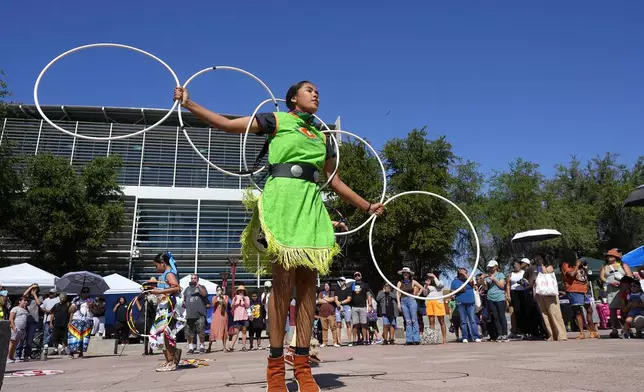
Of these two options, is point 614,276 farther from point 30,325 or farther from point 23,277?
point 23,277

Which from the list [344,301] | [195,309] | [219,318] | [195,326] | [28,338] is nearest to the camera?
[195,309]

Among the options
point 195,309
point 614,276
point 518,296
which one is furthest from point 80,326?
point 614,276

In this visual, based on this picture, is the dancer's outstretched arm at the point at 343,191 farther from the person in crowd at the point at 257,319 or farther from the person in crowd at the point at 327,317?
the person in crowd at the point at 257,319

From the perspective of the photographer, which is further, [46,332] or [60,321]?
[60,321]

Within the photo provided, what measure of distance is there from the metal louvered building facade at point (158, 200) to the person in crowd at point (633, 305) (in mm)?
29853

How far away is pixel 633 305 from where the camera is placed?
10812mm

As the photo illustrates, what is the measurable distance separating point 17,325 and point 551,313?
13185mm

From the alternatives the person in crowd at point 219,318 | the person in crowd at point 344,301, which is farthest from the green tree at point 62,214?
the person in crowd at point 344,301

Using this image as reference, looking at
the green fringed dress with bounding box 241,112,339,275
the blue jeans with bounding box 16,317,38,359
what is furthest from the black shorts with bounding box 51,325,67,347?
the green fringed dress with bounding box 241,112,339,275

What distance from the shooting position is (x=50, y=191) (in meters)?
35.0

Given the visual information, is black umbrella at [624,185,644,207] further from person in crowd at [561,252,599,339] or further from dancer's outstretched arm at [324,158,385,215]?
dancer's outstretched arm at [324,158,385,215]

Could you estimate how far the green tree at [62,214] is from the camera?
114 ft

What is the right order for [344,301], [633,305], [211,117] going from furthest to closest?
[344,301] < [633,305] < [211,117]

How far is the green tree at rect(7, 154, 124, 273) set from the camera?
34.8 meters
